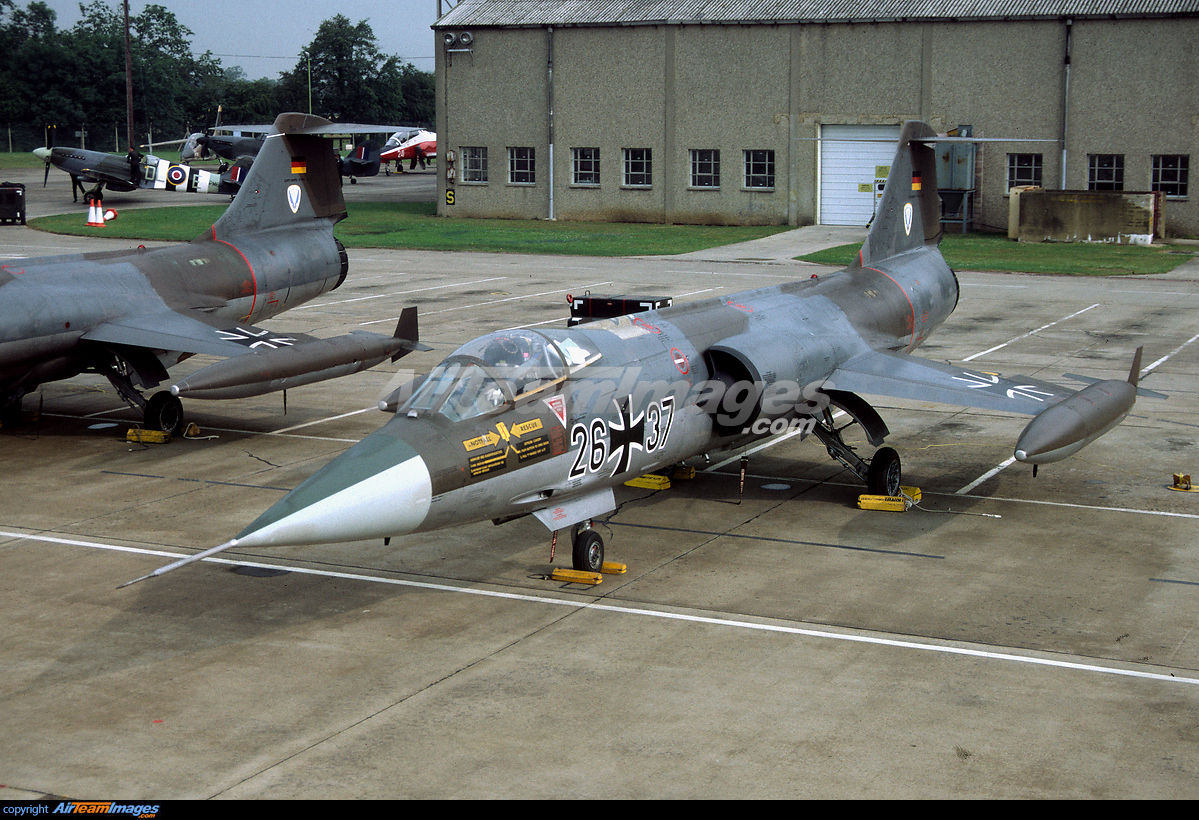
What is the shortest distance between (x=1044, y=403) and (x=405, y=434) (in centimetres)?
823

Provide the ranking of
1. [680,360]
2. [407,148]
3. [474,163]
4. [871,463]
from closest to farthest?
[680,360] → [871,463] → [474,163] → [407,148]

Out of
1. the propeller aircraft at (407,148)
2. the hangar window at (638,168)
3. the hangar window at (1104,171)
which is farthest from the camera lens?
the propeller aircraft at (407,148)

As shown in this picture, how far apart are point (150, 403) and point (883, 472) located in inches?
449

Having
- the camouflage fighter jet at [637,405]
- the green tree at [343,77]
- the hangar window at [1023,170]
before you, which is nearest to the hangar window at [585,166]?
the hangar window at [1023,170]

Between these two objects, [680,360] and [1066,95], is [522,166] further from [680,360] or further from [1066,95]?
[680,360]

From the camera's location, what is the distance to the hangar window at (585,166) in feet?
185

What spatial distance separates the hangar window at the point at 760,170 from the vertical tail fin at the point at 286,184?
32423mm

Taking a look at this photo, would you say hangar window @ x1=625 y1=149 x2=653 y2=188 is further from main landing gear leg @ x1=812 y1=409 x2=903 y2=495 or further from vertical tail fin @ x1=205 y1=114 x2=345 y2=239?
main landing gear leg @ x1=812 y1=409 x2=903 y2=495

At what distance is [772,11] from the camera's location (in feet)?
171

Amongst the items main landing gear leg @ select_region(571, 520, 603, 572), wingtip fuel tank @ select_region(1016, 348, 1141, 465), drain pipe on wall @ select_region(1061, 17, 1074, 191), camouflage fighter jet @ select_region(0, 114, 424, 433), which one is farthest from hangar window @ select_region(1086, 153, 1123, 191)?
main landing gear leg @ select_region(571, 520, 603, 572)

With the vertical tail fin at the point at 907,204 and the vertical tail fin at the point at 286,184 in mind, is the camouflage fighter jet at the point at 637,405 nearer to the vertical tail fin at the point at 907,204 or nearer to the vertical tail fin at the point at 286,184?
the vertical tail fin at the point at 907,204

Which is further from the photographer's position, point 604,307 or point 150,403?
point 604,307

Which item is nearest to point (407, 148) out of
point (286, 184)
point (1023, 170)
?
point (1023, 170)

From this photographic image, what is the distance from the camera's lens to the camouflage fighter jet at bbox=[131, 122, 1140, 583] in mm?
11234
